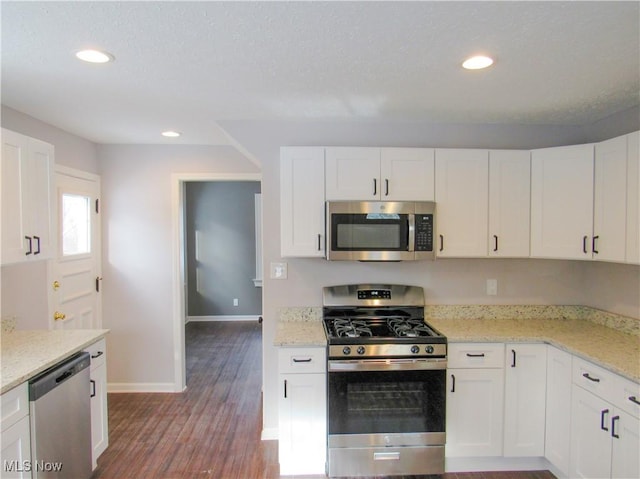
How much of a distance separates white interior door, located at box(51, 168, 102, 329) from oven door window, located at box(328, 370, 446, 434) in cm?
228

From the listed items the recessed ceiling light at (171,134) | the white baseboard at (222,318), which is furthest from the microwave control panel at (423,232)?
the white baseboard at (222,318)

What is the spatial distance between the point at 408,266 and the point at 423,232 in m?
0.42

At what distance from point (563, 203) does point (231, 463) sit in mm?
2815

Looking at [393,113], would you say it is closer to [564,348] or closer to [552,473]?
[564,348]

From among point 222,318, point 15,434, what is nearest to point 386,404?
point 15,434

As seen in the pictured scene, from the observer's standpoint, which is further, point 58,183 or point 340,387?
point 58,183

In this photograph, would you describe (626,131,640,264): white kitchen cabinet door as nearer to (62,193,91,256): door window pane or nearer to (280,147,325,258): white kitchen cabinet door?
(280,147,325,258): white kitchen cabinet door

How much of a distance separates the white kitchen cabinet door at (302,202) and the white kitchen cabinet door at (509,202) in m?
1.20

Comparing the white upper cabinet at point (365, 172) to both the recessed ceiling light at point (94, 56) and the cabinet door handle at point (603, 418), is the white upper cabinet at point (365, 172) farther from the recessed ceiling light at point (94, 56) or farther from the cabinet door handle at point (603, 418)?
the cabinet door handle at point (603, 418)

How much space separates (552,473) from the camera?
94.1 inches

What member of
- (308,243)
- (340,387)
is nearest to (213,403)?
(340,387)

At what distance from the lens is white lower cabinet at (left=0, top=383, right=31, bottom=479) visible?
5.09 feet

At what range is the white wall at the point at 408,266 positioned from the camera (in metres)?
2.74

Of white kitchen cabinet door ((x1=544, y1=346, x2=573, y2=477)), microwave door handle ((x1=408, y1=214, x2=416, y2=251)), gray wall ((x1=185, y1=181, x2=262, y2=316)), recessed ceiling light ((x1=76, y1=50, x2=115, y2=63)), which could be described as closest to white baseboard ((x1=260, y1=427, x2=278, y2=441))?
microwave door handle ((x1=408, y1=214, x2=416, y2=251))
